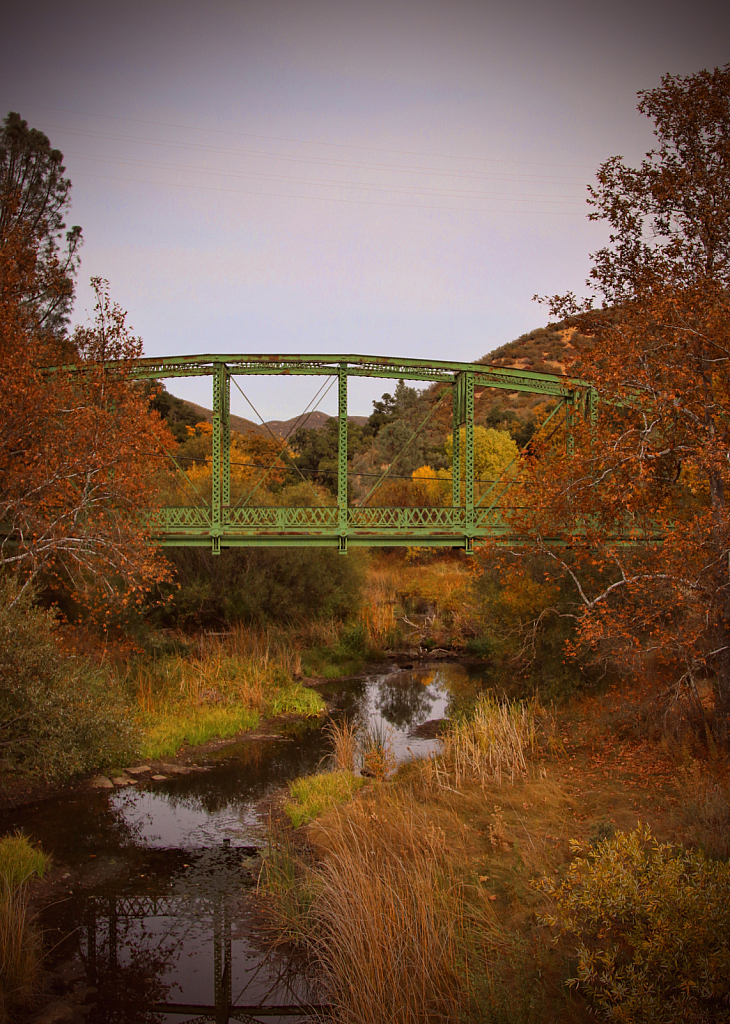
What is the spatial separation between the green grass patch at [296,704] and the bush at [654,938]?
13.4 metres

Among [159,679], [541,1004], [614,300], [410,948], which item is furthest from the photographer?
[159,679]

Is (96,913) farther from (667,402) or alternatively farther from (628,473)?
(667,402)

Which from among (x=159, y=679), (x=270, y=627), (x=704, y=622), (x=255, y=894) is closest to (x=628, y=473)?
(x=704, y=622)

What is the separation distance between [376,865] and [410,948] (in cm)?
178

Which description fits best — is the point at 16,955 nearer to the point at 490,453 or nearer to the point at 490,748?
the point at 490,748

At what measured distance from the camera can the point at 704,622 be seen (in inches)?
444

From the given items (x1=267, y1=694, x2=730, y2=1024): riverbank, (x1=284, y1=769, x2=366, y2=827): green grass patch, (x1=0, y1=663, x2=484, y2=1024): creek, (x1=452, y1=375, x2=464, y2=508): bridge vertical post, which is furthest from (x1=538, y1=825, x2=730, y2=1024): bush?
(x1=452, y1=375, x2=464, y2=508): bridge vertical post

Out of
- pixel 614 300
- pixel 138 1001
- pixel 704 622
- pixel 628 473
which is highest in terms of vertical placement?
pixel 614 300

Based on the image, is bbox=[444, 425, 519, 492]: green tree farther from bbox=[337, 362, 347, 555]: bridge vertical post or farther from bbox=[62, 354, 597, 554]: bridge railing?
bbox=[337, 362, 347, 555]: bridge vertical post

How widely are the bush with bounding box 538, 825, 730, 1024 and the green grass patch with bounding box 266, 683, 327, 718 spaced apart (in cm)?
1341

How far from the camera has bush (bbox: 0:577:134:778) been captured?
10547 millimetres

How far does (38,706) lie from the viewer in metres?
10.6

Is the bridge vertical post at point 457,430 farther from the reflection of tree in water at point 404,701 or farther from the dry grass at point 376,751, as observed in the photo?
the dry grass at point 376,751

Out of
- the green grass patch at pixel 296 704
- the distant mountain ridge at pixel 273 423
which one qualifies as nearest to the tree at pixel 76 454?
the green grass patch at pixel 296 704
